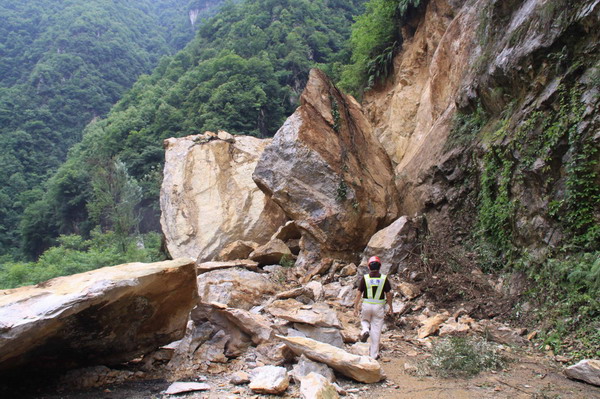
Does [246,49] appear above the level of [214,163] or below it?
above

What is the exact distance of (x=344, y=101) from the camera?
13195 mm

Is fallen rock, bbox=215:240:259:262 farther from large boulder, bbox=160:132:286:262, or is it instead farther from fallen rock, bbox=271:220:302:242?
fallen rock, bbox=271:220:302:242

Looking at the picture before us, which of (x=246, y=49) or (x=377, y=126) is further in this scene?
(x=246, y=49)

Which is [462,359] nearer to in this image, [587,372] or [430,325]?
[587,372]

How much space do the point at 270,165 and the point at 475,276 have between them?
6.00 m

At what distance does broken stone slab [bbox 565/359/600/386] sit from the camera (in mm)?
4152

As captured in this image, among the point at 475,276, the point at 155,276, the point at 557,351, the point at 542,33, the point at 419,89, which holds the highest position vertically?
the point at 419,89

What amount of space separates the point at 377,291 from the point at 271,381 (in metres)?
1.89

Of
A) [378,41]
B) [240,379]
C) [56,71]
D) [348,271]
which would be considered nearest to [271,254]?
[348,271]

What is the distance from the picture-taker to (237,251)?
42.1 feet

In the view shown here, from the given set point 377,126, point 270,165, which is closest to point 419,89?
point 377,126

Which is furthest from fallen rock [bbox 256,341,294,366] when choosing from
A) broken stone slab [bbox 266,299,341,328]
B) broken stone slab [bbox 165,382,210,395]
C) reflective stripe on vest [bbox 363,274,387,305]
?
reflective stripe on vest [bbox 363,274,387,305]

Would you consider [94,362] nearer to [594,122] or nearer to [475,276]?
[475,276]

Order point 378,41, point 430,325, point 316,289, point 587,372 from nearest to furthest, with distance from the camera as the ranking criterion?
point 587,372, point 430,325, point 316,289, point 378,41
